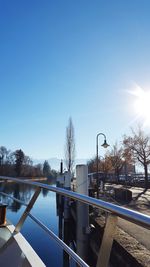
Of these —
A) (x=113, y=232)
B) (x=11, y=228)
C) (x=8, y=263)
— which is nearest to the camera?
(x=113, y=232)

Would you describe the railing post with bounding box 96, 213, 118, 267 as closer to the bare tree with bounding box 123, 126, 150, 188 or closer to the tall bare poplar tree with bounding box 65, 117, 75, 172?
the bare tree with bounding box 123, 126, 150, 188

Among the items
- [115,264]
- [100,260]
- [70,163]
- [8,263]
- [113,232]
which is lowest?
[115,264]

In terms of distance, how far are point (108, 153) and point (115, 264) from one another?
3865 cm

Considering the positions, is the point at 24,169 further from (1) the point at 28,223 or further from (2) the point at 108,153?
(1) the point at 28,223

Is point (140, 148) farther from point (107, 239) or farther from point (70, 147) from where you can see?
point (107, 239)

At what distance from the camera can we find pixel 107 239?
1.27 m

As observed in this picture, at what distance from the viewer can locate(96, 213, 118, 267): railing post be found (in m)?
1.25

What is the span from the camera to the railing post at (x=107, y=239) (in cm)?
125

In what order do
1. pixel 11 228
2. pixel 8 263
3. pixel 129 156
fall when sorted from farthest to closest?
pixel 129 156
pixel 11 228
pixel 8 263

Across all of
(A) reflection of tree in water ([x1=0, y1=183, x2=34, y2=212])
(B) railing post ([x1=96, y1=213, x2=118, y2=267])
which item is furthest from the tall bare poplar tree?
(B) railing post ([x1=96, y1=213, x2=118, y2=267])

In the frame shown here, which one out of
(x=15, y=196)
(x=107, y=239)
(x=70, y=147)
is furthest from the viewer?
(x=70, y=147)

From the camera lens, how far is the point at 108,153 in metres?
43.1

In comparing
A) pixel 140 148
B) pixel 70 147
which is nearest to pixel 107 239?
pixel 140 148

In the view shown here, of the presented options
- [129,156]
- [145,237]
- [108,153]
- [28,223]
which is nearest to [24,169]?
[108,153]
